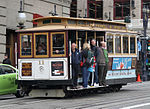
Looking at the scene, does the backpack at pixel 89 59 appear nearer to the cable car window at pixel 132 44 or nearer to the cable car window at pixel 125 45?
the cable car window at pixel 125 45

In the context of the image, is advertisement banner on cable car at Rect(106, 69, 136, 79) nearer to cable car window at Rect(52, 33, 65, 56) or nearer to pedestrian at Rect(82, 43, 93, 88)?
pedestrian at Rect(82, 43, 93, 88)

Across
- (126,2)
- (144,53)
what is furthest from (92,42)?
(126,2)

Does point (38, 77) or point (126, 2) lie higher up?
point (126, 2)

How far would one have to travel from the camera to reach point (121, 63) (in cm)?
1761

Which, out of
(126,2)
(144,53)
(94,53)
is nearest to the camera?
(94,53)

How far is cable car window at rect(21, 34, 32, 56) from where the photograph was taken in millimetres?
15555

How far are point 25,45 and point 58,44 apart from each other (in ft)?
4.65

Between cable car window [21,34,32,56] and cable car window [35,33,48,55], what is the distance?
0.32 m

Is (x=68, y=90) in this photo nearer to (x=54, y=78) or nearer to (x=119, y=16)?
(x=54, y=78)

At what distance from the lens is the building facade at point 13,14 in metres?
23.6

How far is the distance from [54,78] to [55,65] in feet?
1.60

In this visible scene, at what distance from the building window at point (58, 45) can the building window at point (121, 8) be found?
33.2 m

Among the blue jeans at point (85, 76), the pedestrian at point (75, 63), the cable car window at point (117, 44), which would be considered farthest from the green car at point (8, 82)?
the cable car window at point (117, 44)

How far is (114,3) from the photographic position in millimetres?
48438
